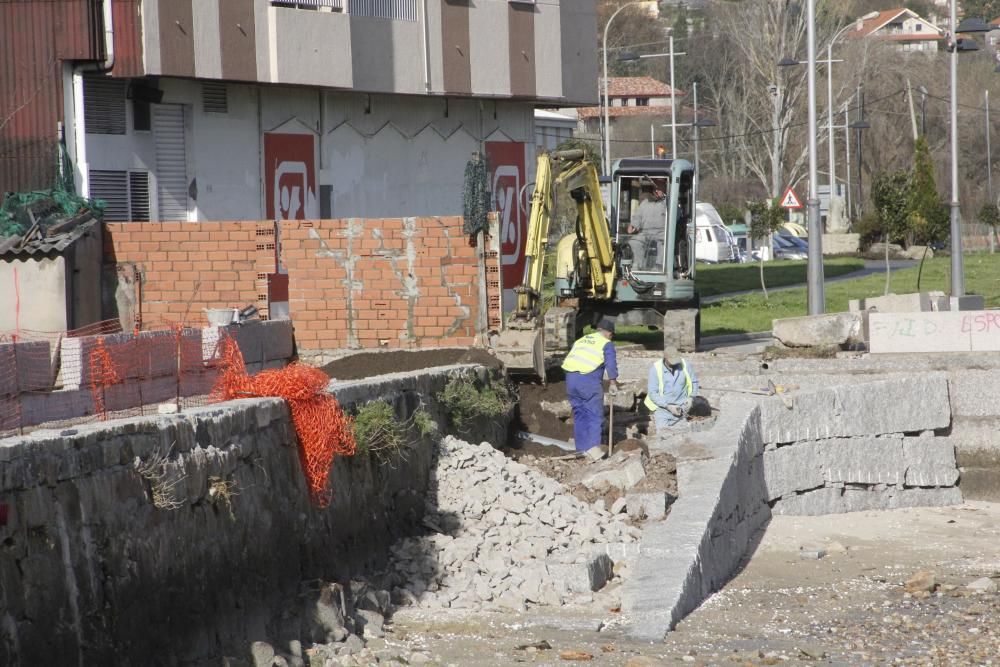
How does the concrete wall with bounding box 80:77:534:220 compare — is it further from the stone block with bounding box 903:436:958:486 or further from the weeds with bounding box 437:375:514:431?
the stone block with bounding box 903:436:958:486

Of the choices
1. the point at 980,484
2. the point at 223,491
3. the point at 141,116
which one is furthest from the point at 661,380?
the point at 141,116

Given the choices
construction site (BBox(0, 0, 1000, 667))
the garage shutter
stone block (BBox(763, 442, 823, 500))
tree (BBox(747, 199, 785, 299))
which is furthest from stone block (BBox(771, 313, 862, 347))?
tree (BBox(747, 199, 785, 299))

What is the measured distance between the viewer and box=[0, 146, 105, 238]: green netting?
19.2 m

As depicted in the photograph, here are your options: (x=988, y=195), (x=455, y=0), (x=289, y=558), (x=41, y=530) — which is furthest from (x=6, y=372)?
(x=988, y=195)

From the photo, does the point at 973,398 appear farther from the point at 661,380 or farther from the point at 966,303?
the point at 966,303

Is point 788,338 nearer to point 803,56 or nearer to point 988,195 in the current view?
point 803,56

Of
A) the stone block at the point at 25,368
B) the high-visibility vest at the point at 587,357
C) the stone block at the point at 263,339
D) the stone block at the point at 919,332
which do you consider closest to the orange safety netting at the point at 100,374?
the stone block at the point at 25,368

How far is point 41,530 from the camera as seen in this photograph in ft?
21.3

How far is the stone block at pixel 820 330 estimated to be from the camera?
62.5 feet

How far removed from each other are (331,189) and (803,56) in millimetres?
44147

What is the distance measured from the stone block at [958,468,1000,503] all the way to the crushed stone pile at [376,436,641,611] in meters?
4.81

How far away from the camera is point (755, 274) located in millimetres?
41469

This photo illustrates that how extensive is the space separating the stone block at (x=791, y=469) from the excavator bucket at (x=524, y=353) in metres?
3.97

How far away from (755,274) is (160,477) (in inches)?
1388
